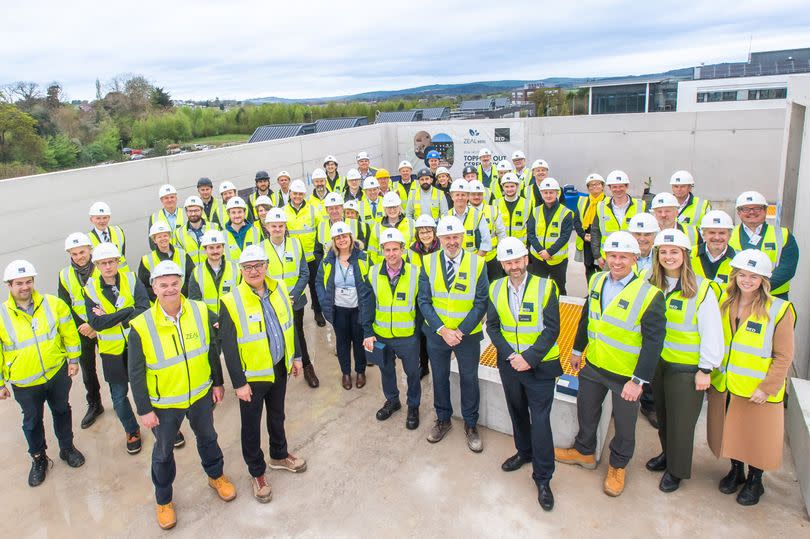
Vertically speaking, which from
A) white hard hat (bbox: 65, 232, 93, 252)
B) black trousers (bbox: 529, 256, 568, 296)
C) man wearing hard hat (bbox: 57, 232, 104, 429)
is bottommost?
black trousers (bbox: 529, 256, 568, 296)

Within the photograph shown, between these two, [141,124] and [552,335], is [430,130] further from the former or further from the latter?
[141,124]

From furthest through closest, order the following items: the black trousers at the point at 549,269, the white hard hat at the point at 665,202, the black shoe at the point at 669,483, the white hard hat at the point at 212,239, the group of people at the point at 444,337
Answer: the black trousers at the point at 549,269 < the white hard hat at the point at 665,202 < the white hard hat at the point at 212,239 < the black shoe at the point at 669,483 < the group of people at the point at 444,337

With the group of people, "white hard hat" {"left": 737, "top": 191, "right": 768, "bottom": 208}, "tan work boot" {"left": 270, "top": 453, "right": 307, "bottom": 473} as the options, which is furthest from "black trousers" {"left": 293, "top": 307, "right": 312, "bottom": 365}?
"white hard hat" {"left": 737, "top": 191, "right": 768, "bottom": 208}

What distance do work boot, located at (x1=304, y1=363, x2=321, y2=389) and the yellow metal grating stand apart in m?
1.76

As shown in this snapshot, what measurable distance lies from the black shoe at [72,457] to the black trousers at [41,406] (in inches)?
4.8

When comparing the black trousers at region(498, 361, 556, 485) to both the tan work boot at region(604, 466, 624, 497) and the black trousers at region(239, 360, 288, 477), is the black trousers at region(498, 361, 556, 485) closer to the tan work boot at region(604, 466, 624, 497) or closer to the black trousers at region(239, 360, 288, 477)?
the tan work boot at region(604, 466, 624, 497)

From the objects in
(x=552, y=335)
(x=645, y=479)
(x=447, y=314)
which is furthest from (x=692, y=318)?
(x=447, y=314)

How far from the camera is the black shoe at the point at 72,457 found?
4.40m

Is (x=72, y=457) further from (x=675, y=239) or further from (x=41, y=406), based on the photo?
(x=675, y=239)

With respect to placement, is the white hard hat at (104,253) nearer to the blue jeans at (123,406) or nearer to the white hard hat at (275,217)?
the blue jeans at (123,406)

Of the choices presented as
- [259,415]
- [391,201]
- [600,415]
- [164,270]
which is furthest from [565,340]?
[164,270]

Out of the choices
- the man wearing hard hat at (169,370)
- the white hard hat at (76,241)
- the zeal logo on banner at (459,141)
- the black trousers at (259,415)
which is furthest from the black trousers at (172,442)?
the zeal logo on banner at (459,141)

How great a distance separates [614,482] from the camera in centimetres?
376

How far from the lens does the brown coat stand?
130 inches
